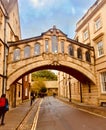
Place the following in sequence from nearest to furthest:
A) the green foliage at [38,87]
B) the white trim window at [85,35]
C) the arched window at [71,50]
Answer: the arched window at [71,50] < the white trim window at [85,35] < the green foliage at [38,87]

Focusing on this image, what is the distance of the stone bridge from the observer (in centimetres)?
2364

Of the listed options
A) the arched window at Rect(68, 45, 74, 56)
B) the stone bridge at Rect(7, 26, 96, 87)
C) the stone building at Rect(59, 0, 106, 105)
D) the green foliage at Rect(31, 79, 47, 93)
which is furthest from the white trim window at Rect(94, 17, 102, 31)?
the green foliage at Rect(31, 79, 47, 93)

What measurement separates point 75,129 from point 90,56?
56.3 ft

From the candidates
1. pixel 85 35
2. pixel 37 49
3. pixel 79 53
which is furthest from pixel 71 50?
pixel 85 35

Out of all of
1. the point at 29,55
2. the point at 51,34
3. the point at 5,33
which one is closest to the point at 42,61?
the point at 29,55

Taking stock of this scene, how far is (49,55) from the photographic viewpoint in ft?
81.3

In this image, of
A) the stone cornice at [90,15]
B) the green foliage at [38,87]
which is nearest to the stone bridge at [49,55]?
the stone cornice at [90,15]

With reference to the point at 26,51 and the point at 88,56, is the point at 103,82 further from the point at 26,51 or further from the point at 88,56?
the point at 26,51

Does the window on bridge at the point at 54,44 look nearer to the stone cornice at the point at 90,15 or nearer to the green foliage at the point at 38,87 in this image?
the stone cornice at the point at 90,15

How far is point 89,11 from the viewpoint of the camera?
28.0 metres

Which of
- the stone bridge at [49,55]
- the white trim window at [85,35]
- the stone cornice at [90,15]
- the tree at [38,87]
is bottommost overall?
the tree at [38,87]

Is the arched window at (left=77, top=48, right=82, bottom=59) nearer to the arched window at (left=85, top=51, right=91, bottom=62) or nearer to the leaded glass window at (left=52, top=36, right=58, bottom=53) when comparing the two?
the arched window at (left=85, top=51, right=91, bottom=62)

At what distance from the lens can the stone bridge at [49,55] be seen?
23.6m

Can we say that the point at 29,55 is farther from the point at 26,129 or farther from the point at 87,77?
the point at 26,129
